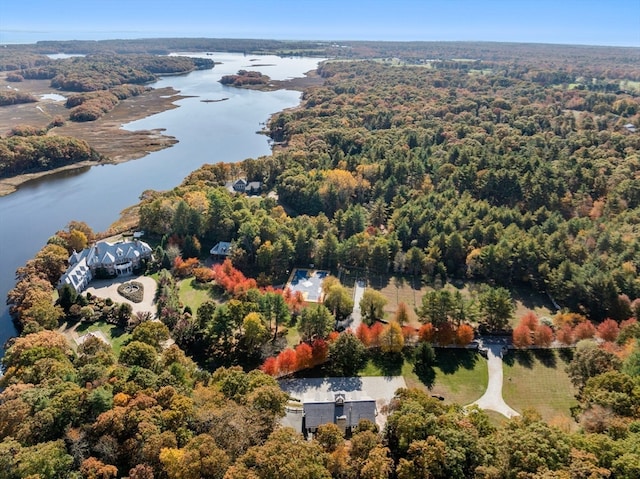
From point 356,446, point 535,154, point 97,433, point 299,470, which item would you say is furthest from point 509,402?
point 535,154

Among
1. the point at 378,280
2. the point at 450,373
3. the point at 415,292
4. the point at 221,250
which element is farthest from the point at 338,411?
the point at 221,250

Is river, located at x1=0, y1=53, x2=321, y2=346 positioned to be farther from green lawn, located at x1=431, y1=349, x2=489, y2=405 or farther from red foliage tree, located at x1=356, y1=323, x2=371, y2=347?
green lawn, located at x1=431, y1=349, x2=489, y2=405

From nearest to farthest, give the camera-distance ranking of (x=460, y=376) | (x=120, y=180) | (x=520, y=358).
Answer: (x=460, y=376) < (x=520, y=358) < (x=120, y=180)

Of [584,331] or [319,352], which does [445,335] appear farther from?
[584,331]

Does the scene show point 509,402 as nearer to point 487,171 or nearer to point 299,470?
point 299,470

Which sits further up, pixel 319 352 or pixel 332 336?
pixel 332 336

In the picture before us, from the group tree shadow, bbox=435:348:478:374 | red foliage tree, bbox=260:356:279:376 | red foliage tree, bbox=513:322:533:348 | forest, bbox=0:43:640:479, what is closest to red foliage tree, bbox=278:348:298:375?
forest, bbox=0:43:640:479

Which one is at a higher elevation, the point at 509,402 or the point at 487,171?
the point at 487,171
